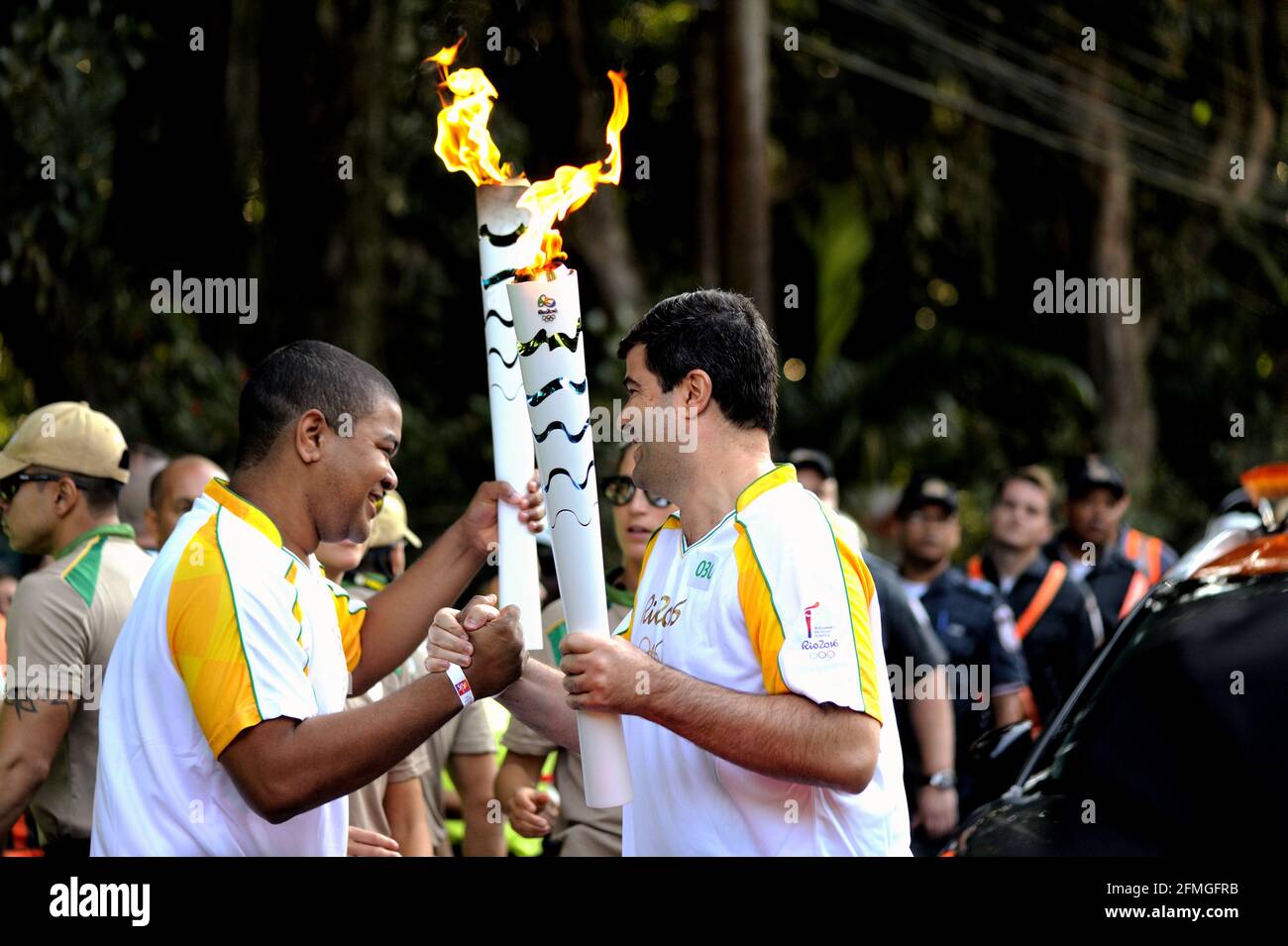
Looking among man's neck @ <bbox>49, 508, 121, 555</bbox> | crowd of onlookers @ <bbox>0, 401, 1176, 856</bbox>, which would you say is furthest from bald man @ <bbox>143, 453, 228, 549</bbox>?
man's neck @ <bbox>49, 508, 121, 555</bbox>

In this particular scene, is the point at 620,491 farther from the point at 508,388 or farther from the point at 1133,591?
the point at 1133,591

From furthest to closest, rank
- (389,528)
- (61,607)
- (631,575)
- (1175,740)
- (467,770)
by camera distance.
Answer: (389,528) < (467,770) < (631,575) < (61,607) < (1175,740)

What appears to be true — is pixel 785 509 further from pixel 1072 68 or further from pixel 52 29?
pixel 1072 68

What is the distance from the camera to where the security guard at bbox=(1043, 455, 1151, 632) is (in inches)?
311

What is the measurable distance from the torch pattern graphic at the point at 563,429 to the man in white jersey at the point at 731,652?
0.15 m

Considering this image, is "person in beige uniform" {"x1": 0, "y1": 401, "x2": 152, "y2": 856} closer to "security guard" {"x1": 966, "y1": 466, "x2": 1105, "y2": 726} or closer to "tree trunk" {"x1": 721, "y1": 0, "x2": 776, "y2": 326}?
A: "security guard" {"x1": 966, "y1": 466, "x2": 1105, "y2": 726}

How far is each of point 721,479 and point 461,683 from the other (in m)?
0.65

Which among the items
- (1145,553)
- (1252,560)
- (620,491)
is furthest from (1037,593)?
(1252,560)

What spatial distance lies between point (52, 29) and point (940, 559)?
469cm

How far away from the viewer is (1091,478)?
8102 mm

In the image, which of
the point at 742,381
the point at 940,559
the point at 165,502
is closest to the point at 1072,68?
the point at 940,559

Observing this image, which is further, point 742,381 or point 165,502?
point 165,502

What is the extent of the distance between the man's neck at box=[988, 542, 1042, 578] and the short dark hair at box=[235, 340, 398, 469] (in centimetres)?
480
